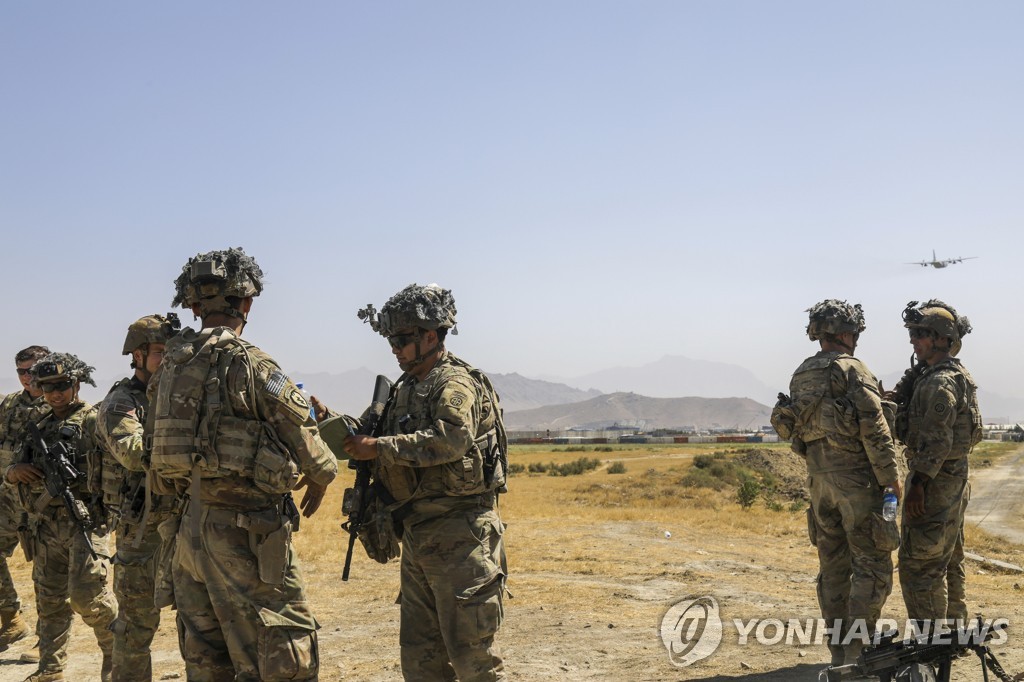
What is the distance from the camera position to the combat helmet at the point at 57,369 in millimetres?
7711

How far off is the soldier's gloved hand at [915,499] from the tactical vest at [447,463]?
3.64 m

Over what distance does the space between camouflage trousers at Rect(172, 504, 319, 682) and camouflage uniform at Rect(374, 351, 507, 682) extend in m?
0.84

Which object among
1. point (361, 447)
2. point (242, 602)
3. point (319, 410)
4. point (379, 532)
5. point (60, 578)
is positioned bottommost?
point (60, 578)

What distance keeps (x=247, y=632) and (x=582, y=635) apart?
15.1 ft

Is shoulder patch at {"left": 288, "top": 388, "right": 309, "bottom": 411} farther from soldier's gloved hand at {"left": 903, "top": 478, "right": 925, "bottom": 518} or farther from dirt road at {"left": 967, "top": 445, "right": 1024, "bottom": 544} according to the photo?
dirt road at {"left": 967, "top": 445, "right": 1024, "bottom": 544}

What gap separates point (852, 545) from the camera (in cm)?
714

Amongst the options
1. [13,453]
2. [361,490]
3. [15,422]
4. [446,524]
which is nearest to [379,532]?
[361,490]

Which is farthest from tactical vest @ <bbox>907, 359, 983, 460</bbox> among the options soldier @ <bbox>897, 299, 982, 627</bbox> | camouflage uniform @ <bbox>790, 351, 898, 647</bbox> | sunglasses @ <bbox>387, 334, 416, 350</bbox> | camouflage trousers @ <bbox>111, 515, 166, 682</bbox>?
camouflage trousers @ <bbox>111, 515, 166, 682</bbox>

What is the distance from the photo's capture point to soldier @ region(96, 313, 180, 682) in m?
6.39

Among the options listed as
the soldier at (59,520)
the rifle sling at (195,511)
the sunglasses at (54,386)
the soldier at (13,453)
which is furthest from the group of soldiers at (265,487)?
the soldier at (13,453)

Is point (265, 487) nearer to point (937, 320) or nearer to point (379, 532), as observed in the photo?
point (379, 532)

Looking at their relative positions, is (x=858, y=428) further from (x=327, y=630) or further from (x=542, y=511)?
(x=542, y=511)

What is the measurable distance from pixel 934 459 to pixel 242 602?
17.8 ft

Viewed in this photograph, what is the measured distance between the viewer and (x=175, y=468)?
5.04 meters
